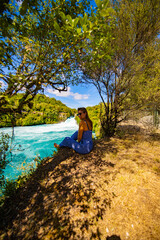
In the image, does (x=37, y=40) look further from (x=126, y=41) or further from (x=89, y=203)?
(x=126, y=41)

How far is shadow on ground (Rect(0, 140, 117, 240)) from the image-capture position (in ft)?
6.40

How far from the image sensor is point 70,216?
2182 millimetres

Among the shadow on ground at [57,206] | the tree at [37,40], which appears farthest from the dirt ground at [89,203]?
the tree at [37,40]

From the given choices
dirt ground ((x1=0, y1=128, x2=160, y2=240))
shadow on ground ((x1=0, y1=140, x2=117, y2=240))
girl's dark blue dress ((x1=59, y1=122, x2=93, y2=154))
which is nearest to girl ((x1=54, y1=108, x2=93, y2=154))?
girl's dark blue dress ((x1=59, y1=122, x2=93, y2=154))

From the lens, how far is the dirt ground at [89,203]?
Result: 1.91 m

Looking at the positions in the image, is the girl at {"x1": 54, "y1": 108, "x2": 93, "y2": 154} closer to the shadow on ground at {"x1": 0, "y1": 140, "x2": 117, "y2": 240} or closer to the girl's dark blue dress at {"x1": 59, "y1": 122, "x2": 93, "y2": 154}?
the girl's dark blue dress at {"x1": 59, "y1": 122, "x2": 93, "y2": 154}

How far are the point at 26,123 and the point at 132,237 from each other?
18.7 meters

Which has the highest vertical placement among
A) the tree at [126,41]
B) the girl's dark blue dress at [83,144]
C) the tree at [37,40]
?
the tree at [126,41]

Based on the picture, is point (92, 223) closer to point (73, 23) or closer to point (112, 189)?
point (112, 189)

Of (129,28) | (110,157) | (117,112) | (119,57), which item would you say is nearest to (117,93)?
(117,112)

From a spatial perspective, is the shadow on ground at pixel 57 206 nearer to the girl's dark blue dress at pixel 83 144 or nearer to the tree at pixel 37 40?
the girl's dark blue dress at pixel 83 144

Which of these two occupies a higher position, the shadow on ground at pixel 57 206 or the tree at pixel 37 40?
the tree at pixel 37 40

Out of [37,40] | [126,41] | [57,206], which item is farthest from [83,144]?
[126,41]

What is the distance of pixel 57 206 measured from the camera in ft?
7.85
